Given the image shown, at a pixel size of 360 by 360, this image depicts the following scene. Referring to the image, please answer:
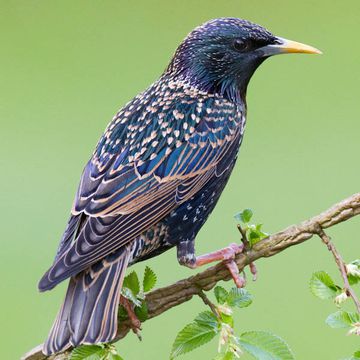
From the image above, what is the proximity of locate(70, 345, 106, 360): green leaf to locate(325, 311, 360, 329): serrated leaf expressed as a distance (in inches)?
25.1

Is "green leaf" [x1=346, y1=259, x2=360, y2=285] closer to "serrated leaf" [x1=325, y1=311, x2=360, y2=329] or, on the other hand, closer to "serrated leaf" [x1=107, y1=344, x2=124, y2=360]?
"serrated leaf" [x1=325, y1=311, x2=360, y2=329]

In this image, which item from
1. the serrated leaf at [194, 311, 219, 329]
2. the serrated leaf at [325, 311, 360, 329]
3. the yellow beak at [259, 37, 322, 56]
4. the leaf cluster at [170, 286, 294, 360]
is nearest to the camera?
the serrated leaf at [325, 311, 360, 329]

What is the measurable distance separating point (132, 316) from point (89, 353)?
23 centimetres

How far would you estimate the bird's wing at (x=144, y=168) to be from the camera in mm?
2547

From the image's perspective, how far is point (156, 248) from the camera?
2846 mm

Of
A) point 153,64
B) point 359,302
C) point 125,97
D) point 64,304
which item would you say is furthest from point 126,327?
point 153,64

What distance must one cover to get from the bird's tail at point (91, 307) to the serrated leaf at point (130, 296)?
0.08 meters

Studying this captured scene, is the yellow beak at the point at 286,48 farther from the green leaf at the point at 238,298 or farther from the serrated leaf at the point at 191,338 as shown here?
the serrated leaf at the point at 191,338

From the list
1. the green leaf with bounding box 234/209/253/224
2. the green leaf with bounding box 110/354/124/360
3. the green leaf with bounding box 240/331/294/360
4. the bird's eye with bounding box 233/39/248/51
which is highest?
the bird's eye with bounding box 233/39/248/51

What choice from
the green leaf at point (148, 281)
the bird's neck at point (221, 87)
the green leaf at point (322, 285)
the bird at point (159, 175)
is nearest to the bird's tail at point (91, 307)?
the bird at point (159, 175)

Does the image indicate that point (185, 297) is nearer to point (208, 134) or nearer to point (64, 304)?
point (64, 304)

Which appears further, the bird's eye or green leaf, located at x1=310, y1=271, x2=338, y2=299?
the bird's eye

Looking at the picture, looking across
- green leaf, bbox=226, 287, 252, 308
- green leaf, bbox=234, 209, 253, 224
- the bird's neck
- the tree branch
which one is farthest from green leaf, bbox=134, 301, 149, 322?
the bird's neck

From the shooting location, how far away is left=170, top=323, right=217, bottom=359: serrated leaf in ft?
7.05
